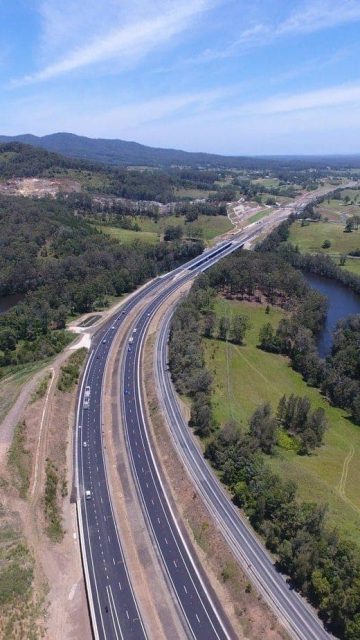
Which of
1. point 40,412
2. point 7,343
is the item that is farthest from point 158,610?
point 7,343

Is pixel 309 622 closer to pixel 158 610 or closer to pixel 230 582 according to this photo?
pixel 230 582

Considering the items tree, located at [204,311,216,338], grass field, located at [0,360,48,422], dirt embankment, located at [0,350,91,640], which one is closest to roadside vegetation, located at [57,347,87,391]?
grass field, located at [0,360,48,422]

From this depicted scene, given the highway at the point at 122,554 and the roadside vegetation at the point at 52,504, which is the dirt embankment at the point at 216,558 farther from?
the roadside vegetation at the point at 52,504

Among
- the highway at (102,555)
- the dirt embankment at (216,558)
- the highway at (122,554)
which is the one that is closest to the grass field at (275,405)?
the highway at (122,554)

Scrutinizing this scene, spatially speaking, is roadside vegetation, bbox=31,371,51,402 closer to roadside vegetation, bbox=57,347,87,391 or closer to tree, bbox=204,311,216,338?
roadside vegetation, bbox=57,347,87,391

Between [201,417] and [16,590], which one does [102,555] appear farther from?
[201,417]

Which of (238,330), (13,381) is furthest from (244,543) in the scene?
(238,330)
